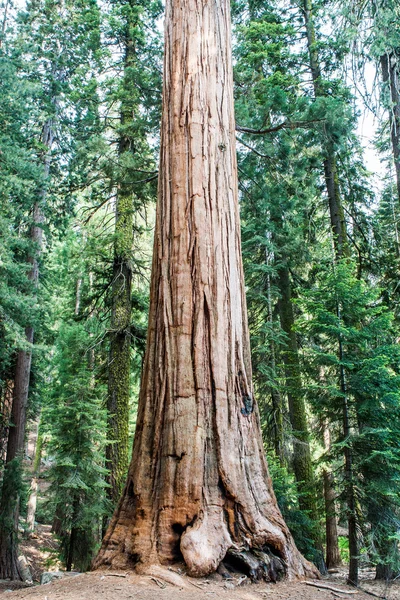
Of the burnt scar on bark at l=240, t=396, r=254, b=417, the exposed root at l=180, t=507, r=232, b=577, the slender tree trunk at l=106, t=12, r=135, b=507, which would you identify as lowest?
the exposed root at l=180, t=507, r=232, b=577

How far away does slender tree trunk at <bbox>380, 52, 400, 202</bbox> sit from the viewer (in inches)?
368

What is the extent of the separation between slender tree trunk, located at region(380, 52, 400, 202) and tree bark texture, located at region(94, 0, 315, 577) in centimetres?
625

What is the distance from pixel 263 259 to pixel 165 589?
34.0 ft

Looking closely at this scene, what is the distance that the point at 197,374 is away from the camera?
3404 millimetres

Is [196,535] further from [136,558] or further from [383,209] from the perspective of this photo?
[383,209]

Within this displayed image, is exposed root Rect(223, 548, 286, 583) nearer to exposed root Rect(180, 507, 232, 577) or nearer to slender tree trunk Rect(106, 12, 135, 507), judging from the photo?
exposed root Rect(180, 507, 232, 577)

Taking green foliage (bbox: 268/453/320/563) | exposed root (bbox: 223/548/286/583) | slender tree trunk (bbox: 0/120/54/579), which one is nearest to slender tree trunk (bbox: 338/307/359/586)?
green foliage (bbox: 268/453/320/563)

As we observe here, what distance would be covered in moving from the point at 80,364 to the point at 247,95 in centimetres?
644

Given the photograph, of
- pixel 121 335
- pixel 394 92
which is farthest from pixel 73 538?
pixel 394 92

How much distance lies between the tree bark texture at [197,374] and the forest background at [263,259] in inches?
77.8

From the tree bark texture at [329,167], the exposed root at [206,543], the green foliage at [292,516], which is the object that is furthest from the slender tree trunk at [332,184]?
the exposed root at [206,543]

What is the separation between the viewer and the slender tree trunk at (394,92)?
935 centimetres

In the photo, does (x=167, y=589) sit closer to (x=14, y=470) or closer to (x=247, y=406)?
(x=247, y=406)

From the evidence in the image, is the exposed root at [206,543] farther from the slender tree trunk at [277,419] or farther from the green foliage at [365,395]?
the slender tree trunk at [277,419]
